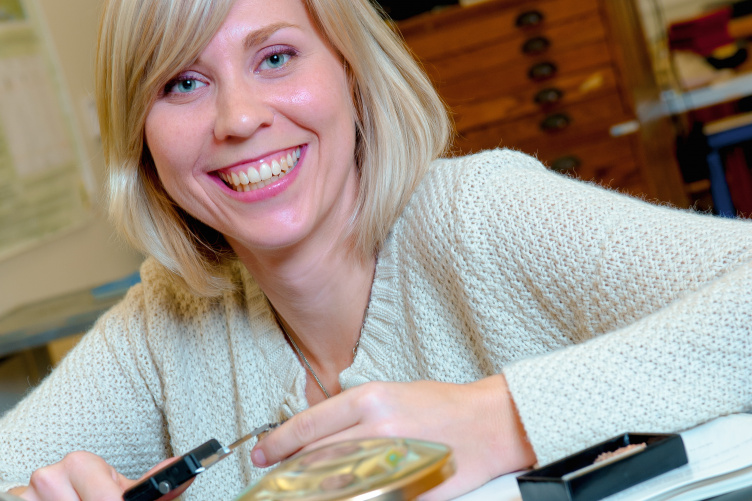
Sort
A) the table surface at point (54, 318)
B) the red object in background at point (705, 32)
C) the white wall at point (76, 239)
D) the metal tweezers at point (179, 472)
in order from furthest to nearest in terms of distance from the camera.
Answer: the red object in background at point (705, 32) < the white wall at point (76, 239) < the table surface at point (54, 318) < the metal tweezers at point (179, 472)

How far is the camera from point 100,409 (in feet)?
4.09

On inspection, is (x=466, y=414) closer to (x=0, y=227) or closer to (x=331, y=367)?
(x=331, y=367)

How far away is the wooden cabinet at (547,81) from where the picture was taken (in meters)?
2.98

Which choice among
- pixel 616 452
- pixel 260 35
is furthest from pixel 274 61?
pixel 616 452

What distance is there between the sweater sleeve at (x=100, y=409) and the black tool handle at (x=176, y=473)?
569 mm

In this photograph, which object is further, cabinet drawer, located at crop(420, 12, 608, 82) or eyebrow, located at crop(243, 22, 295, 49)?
cabinet drawer, located at crop(420, 12, 608, 82)

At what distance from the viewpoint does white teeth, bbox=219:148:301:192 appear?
1.08 meters

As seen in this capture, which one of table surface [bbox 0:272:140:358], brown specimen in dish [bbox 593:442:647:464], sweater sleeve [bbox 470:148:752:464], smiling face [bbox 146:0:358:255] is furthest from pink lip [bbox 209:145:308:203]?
table surface [bbox 0:272:140:358]

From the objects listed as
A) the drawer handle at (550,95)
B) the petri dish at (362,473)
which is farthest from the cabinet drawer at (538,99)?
the petri dish at (362,473)

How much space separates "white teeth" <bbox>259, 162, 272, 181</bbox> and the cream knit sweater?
0.21 m

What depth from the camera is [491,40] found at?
9.97 ft

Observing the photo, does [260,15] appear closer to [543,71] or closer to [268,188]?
[268,188]

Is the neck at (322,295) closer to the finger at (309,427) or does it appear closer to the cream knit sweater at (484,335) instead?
the cream knit sweater at (484,335)

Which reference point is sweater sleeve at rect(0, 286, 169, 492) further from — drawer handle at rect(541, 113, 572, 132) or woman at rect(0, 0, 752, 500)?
drawer handle at rect(541, 113, 572, 132)
